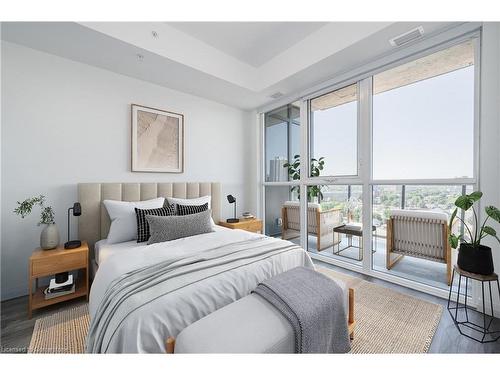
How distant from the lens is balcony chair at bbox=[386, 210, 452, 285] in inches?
86.4

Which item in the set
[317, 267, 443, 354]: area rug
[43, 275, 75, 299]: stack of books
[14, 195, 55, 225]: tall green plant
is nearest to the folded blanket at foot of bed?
[317, 267, 443, 354]: area rug

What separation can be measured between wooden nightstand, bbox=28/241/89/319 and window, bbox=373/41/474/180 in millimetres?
3353

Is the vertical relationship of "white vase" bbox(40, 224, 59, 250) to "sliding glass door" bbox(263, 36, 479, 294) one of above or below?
below

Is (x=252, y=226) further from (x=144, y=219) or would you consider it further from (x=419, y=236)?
(x=419, y=236)

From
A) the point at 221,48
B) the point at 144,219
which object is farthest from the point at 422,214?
the point at 221,48

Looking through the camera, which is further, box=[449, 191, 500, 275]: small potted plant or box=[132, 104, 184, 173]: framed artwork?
box=[132, 104, 184, 173]: framed artwork

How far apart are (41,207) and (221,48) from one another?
9.11ft

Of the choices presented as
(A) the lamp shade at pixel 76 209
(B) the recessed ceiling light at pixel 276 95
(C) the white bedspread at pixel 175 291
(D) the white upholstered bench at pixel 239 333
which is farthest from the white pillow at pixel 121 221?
(B) the recessed ceiling light at pixel 276 95

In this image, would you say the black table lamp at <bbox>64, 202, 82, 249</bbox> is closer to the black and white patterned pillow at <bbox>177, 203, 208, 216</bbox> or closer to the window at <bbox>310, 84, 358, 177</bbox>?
the black and white patterned pillow at <bbox>177, 203, 208, 216</bbox>

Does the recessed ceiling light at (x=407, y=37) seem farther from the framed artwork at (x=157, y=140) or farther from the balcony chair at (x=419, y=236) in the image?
the framed artwork at (x=157, y=140)

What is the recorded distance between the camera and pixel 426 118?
2303mm
